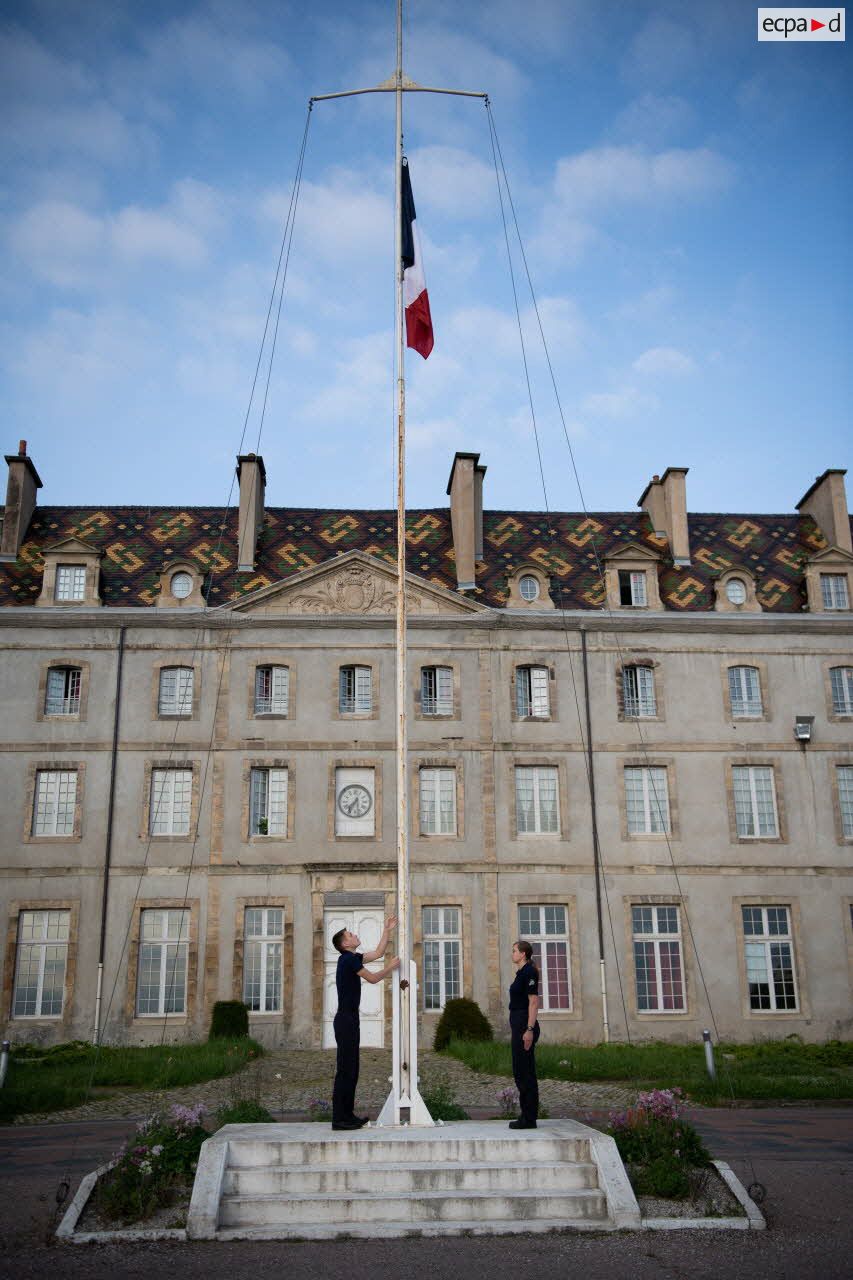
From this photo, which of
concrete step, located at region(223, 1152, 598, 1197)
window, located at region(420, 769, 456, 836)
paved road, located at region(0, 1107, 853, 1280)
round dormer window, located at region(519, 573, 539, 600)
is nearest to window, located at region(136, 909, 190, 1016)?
window, located at region(420, 769, 456, 836)

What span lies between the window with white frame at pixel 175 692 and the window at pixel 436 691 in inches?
216

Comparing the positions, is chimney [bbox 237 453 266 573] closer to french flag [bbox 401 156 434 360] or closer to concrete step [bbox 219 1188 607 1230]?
french flag [bbox 401 156 434 360]

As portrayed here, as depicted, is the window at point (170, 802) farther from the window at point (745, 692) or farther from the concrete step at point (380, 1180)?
the concrete step at point (380, 1180)

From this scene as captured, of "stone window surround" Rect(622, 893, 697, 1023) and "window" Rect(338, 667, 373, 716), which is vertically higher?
"window" Rect(338, 667, 373, 716)

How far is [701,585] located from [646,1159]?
20.7m

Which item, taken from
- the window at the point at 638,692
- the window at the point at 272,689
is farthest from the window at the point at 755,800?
the window at the point at 272,689

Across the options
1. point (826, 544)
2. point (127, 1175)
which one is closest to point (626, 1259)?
point (127, 1175)

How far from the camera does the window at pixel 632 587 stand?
96.0ft

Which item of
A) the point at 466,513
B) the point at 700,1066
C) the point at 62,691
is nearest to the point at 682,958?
the point at 700,1066

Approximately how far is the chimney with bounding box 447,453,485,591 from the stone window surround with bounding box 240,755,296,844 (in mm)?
6269

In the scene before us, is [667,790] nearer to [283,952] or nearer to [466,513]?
[466,513]

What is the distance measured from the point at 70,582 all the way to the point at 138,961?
9081mm

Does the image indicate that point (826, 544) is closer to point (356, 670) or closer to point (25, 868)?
point (356, 670)

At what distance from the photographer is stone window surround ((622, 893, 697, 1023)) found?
26.2 metres
